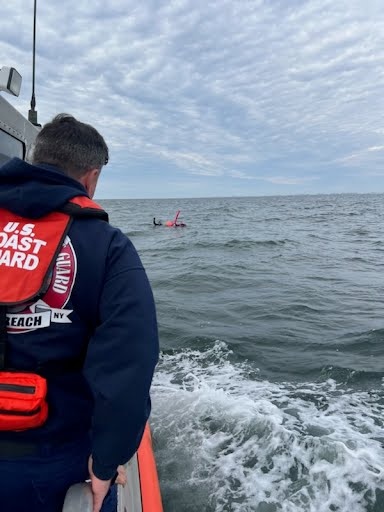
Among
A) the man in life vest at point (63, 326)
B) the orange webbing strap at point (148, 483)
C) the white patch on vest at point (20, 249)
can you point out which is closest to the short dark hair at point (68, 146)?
the man in life vest at point (63, 326)

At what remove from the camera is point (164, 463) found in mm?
4055

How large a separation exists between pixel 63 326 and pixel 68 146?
687 millimetres

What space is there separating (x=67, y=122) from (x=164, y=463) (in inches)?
141

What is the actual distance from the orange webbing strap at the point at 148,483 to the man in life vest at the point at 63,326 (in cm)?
114

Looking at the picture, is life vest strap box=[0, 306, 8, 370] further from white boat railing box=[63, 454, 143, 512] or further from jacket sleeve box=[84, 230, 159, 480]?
white boat railing box=[63, 454, 143, 512]

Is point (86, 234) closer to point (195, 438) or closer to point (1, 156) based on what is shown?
point (1, 156)

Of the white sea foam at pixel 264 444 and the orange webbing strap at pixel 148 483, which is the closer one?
the orange webbing strap at pixel 148 483

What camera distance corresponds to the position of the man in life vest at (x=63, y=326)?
1412mm

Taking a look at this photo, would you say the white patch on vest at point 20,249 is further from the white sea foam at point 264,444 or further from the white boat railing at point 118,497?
the white sea foam at point 264,444

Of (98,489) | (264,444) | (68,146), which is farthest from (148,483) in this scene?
(68,146)

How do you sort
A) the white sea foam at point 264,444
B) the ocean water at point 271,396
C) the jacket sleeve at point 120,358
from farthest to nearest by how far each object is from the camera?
1. the ocean water at point 271,396
2. the white sea foam at point 264,444
3. the jacket sleeve at point 120,358

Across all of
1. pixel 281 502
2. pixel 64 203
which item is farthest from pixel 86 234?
pixel 281 502

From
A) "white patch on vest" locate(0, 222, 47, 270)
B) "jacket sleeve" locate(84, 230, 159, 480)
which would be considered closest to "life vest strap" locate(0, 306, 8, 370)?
"white patch on vest" locate(0, 222, 47, 270)

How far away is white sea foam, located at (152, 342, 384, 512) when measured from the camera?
11.8ft
